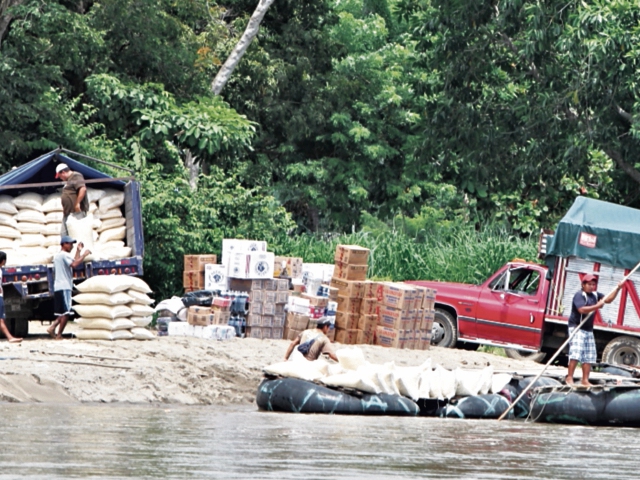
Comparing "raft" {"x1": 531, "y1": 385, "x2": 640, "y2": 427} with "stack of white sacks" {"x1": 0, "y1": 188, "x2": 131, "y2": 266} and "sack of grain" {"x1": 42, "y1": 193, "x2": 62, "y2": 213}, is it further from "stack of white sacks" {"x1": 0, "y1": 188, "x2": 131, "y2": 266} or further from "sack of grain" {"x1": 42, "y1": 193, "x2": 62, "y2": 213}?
"sack of grain" {"x1": 42, "y1": 193, "x2": 62, "y2": 213}

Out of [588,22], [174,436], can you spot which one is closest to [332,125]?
[588,22]

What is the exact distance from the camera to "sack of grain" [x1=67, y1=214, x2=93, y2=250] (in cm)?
2027

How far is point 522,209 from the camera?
3478 centimetres

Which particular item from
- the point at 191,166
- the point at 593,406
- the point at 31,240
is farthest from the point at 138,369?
the point at 191,166

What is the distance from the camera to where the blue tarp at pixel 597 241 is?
22109 millimetres

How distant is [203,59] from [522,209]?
30.4 feet

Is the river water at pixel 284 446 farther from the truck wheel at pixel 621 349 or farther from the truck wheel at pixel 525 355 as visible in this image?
the truck wheel at pixel 525 355

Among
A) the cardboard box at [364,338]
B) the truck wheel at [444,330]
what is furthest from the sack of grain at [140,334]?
the truck wheel at [444,330]

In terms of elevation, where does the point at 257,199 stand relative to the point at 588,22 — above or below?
below

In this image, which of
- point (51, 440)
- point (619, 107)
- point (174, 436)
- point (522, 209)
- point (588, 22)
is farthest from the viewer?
point (522, 209)

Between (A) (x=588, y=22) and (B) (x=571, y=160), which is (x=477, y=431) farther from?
(B) (x=571, y=160)

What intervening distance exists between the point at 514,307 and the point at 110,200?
692cm

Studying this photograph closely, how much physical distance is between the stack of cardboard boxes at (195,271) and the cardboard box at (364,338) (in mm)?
2717

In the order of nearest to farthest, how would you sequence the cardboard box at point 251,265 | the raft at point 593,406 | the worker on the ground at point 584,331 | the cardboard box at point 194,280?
1. the raft at point 593,406
2. the worker on the ground at point 584,331
3. the cardboard box at point 251,265
4. the cardboard box at point 194,280
